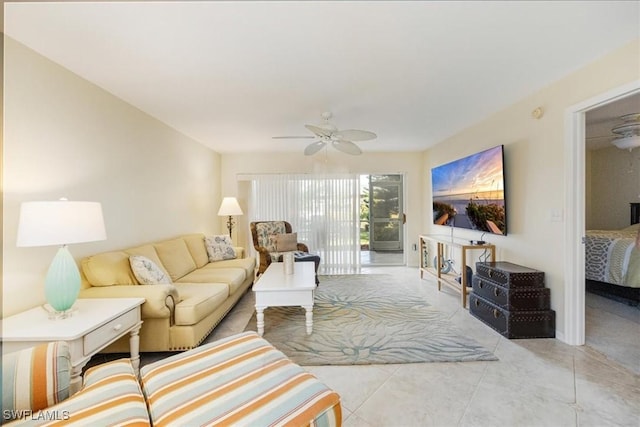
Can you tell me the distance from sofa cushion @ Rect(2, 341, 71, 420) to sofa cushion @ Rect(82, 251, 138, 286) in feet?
4.32

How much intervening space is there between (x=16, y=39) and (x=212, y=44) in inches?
50.8

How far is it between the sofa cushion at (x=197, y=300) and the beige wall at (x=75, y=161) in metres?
0.89

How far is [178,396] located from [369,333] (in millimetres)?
1995

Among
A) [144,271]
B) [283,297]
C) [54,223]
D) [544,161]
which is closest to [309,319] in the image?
[283,297]

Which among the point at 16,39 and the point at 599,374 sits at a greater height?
the point at 16,39

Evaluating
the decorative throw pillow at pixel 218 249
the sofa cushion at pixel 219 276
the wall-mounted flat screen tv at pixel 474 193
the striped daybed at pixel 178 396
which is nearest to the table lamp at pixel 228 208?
the decorative throw pillow at pixel 218 249

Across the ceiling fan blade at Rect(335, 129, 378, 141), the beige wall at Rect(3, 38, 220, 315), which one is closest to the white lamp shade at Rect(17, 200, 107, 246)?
the beige wall at Rect(3, 38, 220, 315)

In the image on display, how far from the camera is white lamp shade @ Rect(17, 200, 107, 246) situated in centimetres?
162

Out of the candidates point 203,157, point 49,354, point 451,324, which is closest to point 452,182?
point 451,324

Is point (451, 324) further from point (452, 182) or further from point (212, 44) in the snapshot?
point (212, 44)

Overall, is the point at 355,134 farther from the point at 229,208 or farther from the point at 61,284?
the point at 229,208

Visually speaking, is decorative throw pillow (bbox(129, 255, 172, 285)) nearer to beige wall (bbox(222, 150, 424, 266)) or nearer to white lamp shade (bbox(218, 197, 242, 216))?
white lamp shade (bbox(218, 197, 242, 216))

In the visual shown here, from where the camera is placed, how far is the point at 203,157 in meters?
4.88

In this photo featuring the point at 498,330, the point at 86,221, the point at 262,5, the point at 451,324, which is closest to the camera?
the point at 262,5
